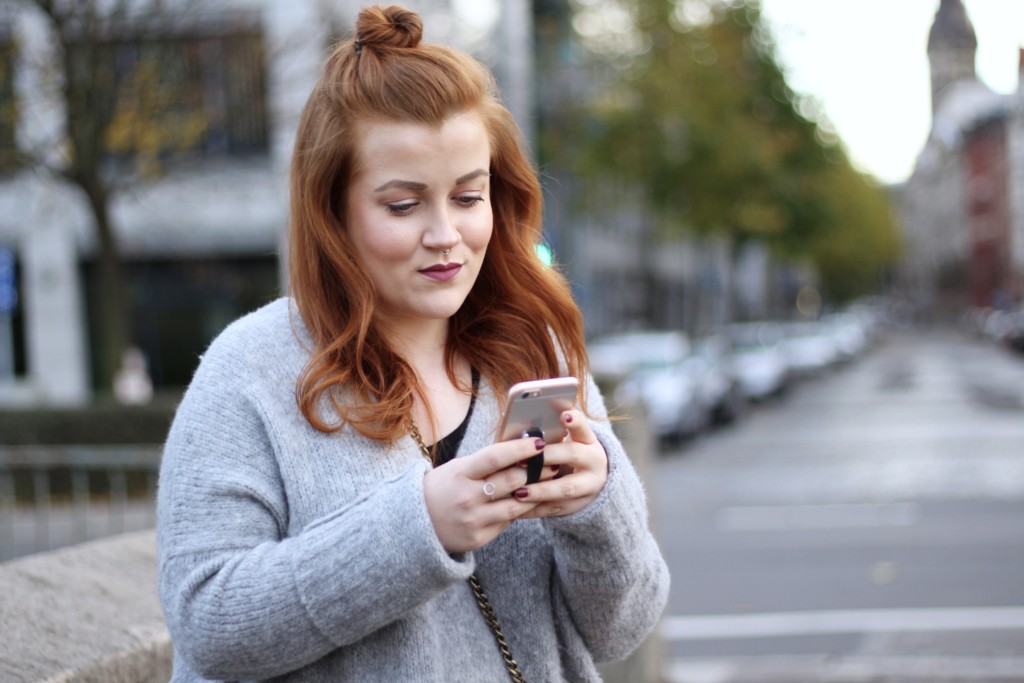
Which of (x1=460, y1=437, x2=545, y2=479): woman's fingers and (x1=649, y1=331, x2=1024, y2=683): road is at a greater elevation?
(x1=460, y1=437, x2=545, y2=479): woman's fingers

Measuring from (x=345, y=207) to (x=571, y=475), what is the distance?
1.82ft

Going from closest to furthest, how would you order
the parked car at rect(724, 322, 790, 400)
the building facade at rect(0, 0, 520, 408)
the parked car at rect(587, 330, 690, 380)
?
the building facade at rect(0, 0, 520, 408) < the parked car at rect(587, 330, 690, 380) < the parked car at rect(724, 322, 790, 400)

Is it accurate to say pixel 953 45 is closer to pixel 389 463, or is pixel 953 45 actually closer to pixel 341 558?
pixel 389 463

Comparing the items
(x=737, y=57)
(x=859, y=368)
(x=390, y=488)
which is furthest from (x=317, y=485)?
(x=859, y=368)

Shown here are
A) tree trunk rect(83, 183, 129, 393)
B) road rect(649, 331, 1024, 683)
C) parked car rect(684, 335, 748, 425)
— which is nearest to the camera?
road rect(649, 331, 1024, 683)

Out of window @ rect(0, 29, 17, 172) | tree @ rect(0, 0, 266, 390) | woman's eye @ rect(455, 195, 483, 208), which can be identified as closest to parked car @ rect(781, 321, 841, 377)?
tree @ rect(0, 0, 266, 390)

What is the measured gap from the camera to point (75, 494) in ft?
27.6

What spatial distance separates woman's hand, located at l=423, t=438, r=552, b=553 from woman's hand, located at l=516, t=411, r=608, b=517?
0.10 feet

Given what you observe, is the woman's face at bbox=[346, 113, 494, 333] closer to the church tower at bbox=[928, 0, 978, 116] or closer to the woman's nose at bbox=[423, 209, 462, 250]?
the woman's nose at bbox=[423, 209, 462, 250]

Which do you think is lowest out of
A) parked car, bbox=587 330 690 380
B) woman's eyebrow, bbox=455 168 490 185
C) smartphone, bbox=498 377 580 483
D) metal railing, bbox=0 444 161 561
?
parked car, bbox=587 330 690 380

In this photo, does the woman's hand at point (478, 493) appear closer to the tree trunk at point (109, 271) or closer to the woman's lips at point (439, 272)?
the woman's lips at point (439, 272)

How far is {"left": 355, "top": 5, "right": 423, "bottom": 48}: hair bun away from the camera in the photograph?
1.92 metres

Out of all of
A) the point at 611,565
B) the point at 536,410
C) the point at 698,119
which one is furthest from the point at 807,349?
the point at 536,410

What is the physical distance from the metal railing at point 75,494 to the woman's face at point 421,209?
6.41 m
